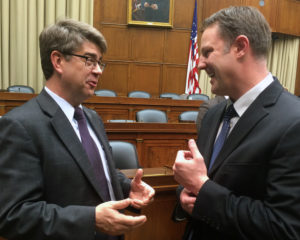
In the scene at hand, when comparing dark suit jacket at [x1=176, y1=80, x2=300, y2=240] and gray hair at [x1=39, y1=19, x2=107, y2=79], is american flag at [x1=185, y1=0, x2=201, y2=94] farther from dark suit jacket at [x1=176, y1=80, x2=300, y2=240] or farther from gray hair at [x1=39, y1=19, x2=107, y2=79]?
dark suit jacket at [x1=176, y1=80, x2=300, y2=240]

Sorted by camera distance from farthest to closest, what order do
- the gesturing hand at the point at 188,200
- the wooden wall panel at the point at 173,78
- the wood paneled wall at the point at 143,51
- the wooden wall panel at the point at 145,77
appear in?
the wooden wall panel at the point at 173,78
the wooden wall panel at the point at 145,77
the wood paneled wall at the point at 143,51
the gesturing hand at the point at 188,200

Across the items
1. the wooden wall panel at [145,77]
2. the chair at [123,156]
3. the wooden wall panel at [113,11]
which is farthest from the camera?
the wooden wall panel at [145,77]

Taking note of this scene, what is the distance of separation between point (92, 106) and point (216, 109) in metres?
4.02

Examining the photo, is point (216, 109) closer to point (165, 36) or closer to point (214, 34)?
point (214, 34)

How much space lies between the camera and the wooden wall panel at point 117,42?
785cm

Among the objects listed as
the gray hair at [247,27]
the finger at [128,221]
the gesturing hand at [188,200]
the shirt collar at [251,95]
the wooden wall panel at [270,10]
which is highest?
the wooden wall panel at [270,10]

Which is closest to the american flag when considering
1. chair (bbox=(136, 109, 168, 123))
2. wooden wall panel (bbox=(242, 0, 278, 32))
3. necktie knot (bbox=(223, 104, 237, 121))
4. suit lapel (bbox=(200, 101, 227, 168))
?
wooden wall panel (bbox=(242, 0, 278, 32))

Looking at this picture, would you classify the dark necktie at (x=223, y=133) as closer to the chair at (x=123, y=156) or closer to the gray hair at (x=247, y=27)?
the gray hair at (x=247, y=27)

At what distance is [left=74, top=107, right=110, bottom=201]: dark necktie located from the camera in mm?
1281

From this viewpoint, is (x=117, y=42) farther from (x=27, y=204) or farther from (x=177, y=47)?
(x=27, y=204)

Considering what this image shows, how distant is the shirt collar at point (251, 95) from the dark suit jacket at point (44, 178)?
72cm

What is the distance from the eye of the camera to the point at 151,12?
7883mm

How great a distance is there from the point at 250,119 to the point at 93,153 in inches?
28.4

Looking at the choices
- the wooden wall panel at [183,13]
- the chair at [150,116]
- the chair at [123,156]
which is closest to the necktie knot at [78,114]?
the chair at [123,156]
